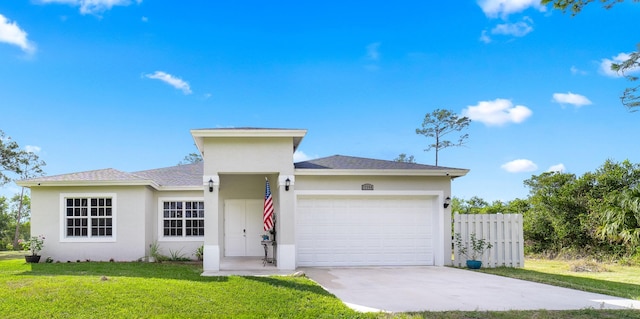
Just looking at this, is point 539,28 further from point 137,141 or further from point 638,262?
point 137,141

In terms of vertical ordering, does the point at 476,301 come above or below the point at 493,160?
below

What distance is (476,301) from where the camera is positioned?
26.6ft

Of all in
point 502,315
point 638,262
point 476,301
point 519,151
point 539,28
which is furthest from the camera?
point 519,151

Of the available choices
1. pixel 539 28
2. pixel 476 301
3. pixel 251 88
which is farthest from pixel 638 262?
pixel 251 88

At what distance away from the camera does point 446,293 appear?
29.5ft

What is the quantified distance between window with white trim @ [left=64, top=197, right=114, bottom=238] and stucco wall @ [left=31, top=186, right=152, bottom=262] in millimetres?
249

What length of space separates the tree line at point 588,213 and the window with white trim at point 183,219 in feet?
43.1

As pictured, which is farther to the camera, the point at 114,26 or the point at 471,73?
the point at 471,73

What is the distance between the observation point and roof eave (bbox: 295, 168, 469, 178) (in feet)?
43.9

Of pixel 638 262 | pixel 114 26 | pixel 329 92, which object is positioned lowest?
pixel 638 262

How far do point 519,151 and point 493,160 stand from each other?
118 cm

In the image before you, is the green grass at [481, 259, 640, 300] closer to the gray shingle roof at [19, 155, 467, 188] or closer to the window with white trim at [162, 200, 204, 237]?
the gray shingle roof at [19, 155, 467, 188]

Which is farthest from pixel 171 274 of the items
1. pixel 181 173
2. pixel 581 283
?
pixel 581 283

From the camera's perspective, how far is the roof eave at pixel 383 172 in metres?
13.4
